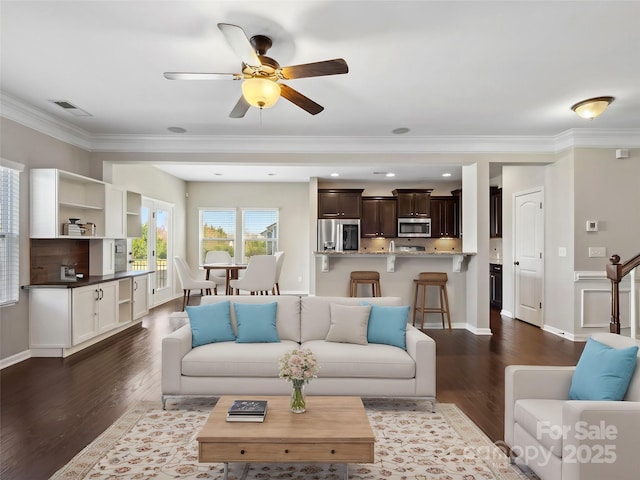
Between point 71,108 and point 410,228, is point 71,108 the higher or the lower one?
the higher one

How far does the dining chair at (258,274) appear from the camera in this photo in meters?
6.31

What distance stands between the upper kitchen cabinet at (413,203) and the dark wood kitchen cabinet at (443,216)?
196 mm

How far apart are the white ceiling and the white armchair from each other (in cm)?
212

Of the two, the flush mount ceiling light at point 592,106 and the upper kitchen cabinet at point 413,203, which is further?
the upper kitchen cabinet at point 413,203

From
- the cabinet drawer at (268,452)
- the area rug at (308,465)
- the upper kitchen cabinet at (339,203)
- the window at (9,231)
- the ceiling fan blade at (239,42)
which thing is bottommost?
the area rug at (308,465)

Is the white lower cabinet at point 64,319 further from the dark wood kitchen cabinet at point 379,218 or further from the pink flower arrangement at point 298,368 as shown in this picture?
the dark wood kitchen cabinet at point 379,218

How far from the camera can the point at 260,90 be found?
274cm

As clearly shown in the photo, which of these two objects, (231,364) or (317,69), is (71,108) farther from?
(231,364)

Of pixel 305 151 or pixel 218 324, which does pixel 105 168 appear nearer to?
pixel 305 151

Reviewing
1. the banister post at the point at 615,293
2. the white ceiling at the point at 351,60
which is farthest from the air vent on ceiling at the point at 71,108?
the banister post at the point at 615,293

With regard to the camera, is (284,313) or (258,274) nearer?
(284,313)

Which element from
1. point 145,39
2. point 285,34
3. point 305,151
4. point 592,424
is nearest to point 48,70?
point 145,39

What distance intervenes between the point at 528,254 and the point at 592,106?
2.77m

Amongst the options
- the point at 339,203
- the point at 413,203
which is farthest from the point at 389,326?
the point at 413,203
